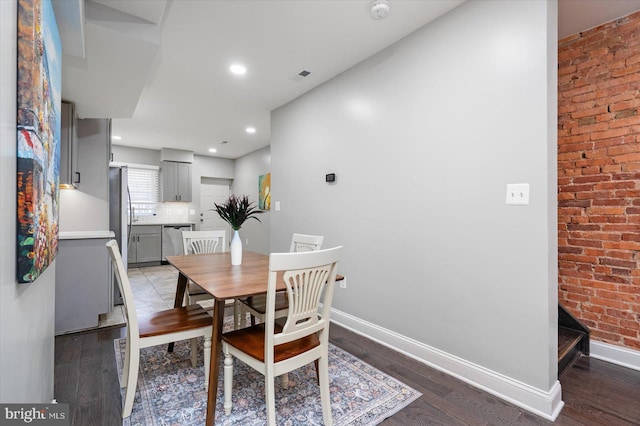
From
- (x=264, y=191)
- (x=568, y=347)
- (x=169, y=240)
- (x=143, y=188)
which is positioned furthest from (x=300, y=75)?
(x=143, y=188)

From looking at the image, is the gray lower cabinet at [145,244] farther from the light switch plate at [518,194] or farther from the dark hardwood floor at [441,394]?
the light switch plate at [518,194]

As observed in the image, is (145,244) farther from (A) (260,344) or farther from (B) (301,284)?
(B) (301,284)

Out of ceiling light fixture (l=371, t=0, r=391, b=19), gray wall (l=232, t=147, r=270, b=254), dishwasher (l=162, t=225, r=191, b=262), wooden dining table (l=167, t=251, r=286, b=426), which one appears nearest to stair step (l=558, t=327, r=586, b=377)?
wooden dining table (l=167, t=251, r=286, b=426)

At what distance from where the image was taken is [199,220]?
713 centimetres

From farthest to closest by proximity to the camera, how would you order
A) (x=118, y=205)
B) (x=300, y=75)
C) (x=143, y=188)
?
1. (x=143, y=188)
2. (x=118, y=205)
3. (x=300, y=75)

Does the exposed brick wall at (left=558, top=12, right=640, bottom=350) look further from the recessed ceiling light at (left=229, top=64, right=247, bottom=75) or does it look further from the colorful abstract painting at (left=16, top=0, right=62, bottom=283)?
the colorful abstract painting at (left=16, top=0, right=62, bottom=283)

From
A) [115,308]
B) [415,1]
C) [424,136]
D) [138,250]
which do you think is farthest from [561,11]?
[138,250]

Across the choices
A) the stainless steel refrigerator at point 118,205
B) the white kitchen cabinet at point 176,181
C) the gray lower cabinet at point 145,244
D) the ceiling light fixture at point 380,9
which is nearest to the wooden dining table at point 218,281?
the stainless steel refrigerator at point 118,205

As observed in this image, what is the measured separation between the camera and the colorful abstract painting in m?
0.78

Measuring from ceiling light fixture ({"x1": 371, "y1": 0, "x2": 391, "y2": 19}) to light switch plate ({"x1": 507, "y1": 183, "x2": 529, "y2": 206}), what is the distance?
1.41 m

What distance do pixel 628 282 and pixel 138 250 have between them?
6986 mm

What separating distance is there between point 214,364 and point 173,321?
1.53ft

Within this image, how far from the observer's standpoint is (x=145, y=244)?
6.11 meters

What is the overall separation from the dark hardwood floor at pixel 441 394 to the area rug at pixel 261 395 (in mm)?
96
